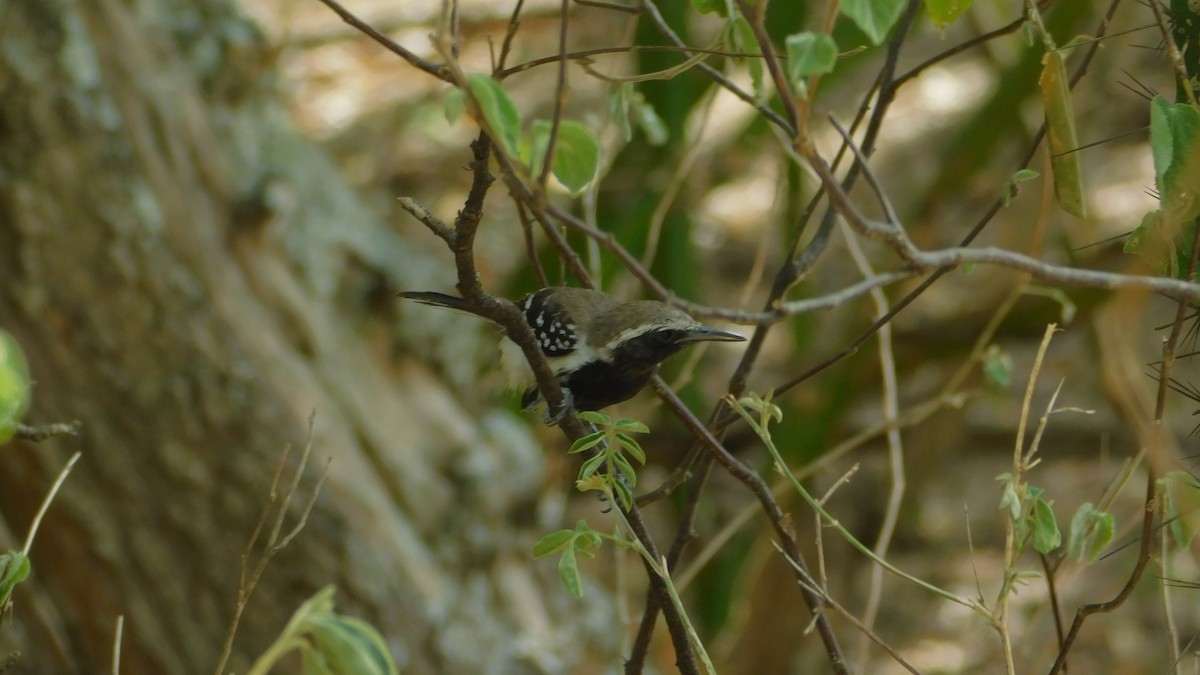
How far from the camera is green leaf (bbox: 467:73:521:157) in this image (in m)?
1.13

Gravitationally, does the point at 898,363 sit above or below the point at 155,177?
below

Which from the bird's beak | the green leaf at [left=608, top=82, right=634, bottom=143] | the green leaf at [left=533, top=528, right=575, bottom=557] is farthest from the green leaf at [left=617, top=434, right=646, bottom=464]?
the bird's beak

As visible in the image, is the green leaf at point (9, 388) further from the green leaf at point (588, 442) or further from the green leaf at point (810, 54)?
the green leaf at point (810, 54)

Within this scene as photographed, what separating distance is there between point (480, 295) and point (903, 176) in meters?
5.56

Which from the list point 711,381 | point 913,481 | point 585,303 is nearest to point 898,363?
point 913,481

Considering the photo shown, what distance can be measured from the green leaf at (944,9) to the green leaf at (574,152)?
1.45ft

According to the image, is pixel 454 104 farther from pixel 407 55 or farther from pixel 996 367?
pixel 996 367

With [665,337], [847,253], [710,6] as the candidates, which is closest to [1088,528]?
[710,6]

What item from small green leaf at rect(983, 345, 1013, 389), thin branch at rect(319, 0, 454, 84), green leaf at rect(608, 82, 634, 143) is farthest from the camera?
small green leaf at rect(983, 345, 1013, 389)

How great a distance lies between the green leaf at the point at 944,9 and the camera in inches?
52.3

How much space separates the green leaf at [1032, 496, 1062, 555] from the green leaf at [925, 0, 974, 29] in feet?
2.03

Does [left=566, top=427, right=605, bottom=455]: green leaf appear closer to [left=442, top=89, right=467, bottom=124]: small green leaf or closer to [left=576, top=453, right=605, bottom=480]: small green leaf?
[left=576, top=453, right=605, bottom=480]: small green leaf

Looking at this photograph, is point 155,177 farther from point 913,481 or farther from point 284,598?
point 913,481

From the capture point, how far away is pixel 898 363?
5250 millimetres
